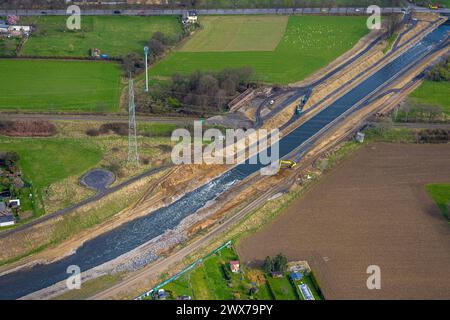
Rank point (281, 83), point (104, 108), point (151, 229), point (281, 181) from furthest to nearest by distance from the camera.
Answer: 1. point (281, 83)
2. point (104, 108)
3. point (281, 181)
4. point (151, 229)

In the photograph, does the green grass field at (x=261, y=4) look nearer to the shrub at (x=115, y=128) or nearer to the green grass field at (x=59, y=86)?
the green grass field at (x=59, y=86)

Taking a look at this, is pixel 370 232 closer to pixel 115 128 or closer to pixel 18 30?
pixel 115 128

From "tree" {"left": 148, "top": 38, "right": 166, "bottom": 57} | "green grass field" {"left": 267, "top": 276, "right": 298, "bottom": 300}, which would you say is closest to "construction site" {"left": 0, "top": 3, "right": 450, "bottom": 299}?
"green grass field" {"left": 267, "top": 276, "right": 298, "bottom": 300}

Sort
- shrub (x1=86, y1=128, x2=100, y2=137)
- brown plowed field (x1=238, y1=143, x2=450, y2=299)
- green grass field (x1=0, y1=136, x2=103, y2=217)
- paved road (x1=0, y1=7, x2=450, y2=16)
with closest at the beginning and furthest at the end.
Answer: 1. brown plowed field (x1=238, y1=143, x2=450, y2=299)
2. green grass field (x1=0, y1=136, x2=103, y2=217)
3. shrub (x1=86, y1=128, x2=100, y2=137)
4. paved road (x1=0, y1=7, x2=450, y2=16)

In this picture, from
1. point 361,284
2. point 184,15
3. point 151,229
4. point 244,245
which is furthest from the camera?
point 184,15

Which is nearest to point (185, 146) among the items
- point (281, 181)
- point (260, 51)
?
point (281, 181)

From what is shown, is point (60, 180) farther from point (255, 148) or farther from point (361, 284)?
point (361, 284)

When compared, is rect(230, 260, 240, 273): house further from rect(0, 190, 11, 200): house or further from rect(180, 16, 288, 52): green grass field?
rect(180, 16, 288, 52): green grass field
